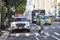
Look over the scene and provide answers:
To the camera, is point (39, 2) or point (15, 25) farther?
point (39, 2)

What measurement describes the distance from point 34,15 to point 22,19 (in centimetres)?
2841

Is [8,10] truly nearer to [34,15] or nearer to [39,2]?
[34,15]

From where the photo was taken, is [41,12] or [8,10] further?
[41,12]

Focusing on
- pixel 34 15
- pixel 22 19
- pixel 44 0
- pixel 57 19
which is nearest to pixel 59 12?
pixel 57 19

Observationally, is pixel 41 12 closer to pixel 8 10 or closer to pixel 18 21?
pixel 8 10

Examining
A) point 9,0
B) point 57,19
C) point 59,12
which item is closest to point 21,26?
point 9,0

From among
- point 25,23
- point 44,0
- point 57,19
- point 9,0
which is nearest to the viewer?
point 25,23

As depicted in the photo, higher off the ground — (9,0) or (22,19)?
(9,0)

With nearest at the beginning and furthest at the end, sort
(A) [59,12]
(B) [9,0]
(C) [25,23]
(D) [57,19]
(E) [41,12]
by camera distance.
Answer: (C) [25,23] → (B) [9,0] → (E) [41,12] → (D) [57,19] → (A) [59,12]

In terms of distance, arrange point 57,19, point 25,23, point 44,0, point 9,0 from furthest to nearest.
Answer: point 44,0 → point 57,19 → point 9,0 → point 25,23

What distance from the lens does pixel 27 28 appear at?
95.7 ft

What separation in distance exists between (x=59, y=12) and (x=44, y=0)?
2089 inches

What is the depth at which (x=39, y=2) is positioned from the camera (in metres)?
149

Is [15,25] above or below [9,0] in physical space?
below
